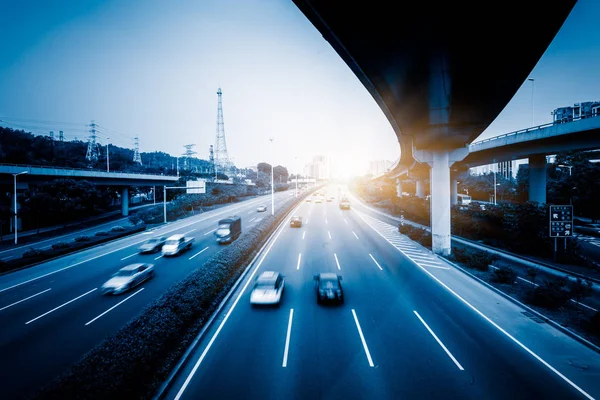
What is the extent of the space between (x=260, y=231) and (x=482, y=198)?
82501 mm

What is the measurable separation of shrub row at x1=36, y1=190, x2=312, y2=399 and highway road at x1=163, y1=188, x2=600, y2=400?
29.9 inches

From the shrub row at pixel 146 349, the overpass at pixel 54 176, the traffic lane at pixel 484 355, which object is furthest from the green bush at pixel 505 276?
the overpass at pixel 54 176

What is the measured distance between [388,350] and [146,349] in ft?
27.9

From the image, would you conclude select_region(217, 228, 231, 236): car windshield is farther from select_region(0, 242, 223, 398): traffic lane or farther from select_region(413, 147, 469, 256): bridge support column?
select_region(413, 147, 469, 256): bridge support column

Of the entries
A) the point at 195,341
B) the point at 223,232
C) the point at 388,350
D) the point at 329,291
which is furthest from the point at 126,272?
the point at 388,350

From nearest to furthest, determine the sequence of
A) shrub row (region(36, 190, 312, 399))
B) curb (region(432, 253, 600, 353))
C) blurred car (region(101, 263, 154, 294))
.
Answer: shrub row (region(36, 190, 312, 399)) → curb (region(432, 253, 600, 353)) → blurred car (region(101, 263, 154, 294))

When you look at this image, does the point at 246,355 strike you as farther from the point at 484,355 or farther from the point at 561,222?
the point at 561,222

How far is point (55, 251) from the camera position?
74.6 ft

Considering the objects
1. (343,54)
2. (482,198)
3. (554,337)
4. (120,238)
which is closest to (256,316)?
(343,54)

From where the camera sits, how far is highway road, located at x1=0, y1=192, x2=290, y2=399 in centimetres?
872

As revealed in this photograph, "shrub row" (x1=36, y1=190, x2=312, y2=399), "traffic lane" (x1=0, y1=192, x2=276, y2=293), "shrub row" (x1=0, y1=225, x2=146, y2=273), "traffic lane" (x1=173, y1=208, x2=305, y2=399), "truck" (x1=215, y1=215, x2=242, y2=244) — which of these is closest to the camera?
"shrub row" (x1=36, y1=190, x2=312, y2=399)

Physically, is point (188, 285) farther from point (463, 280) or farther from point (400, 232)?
point (400, 232)

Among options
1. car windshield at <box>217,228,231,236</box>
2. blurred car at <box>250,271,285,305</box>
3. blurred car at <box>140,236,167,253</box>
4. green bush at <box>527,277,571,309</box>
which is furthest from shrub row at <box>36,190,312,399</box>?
green bush at <box>527,277,571,309</box>

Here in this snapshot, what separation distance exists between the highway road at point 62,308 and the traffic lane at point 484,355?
13821mm
